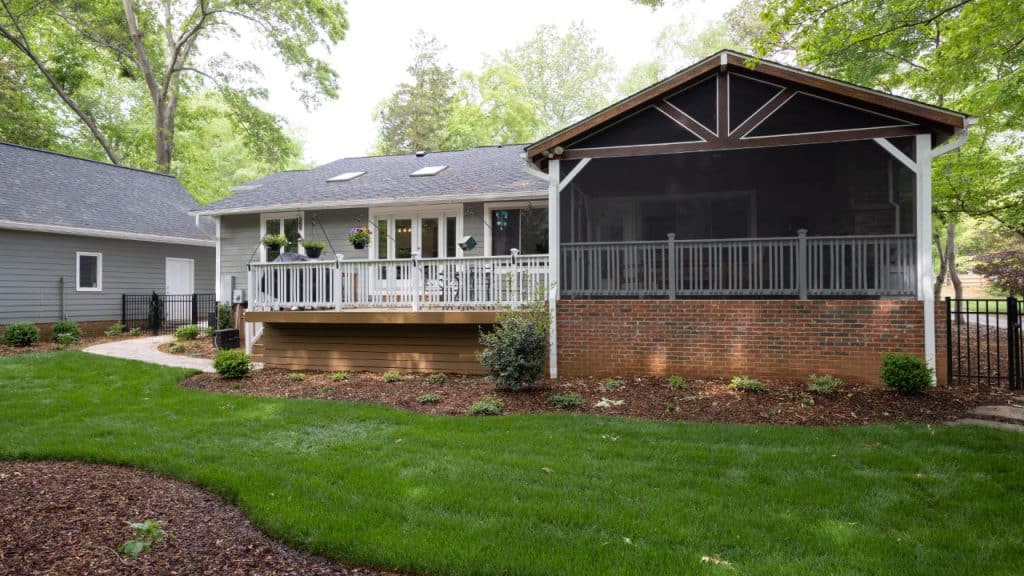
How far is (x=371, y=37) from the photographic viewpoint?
1130 inches

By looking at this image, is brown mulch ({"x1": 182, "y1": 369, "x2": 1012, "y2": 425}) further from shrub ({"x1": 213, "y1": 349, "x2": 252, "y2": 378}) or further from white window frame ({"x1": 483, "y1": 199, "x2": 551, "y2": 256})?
white window frame ({"x1": 483, "y1": 199, "x2": 551, "y2": 256})

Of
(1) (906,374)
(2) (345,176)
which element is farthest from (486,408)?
(2) (345,176)

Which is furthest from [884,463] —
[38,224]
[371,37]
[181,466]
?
[371,37]

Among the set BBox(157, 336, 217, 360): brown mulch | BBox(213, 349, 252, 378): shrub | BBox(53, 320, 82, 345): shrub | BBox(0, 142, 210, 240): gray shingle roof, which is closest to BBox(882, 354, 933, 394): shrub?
BBox(213, 349, 252, 378): shrub

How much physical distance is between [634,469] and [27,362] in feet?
36.6

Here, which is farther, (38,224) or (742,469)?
(38,224)

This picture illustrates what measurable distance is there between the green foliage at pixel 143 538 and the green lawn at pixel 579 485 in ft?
1.97

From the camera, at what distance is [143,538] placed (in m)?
3.46

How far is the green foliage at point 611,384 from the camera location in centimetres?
822

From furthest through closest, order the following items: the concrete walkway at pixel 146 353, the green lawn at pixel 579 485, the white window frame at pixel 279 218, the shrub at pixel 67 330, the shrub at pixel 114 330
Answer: the shrub at pixel 114 330 → the white window frame at pixel 279 218 → the shrub at pixel 67 330 → the concrete walkway at pixel 146 353 → the green lawn at pixel 579 485

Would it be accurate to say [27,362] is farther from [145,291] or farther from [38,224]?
[145,291]

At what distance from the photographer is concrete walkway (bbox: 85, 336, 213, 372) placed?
1114cm

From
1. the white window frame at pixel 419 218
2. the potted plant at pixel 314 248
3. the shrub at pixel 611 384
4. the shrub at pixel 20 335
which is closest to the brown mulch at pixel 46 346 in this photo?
the shrub at pixel 20 335

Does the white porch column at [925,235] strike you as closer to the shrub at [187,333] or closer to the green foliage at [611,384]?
the green foliage at [611,384]
